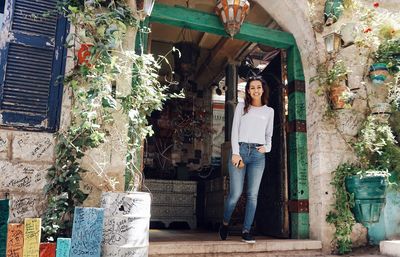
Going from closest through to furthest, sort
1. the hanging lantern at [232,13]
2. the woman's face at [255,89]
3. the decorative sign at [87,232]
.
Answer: the decorative sign at [87,232]
the woman's face at [255,89]
the hanging lantern at [232,13]

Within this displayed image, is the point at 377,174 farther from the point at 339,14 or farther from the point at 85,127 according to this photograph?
the point at 85,127

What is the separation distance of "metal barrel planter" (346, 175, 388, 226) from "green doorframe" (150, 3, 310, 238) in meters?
0.61

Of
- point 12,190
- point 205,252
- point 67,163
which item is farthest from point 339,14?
point 12,190

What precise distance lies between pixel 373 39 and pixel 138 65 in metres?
3.05

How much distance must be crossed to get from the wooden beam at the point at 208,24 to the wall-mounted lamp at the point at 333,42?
0.54 meters

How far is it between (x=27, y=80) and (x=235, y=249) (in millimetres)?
2599

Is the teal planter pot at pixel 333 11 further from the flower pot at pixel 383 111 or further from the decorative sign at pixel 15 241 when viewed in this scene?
the decorative sign at pixel 15 241

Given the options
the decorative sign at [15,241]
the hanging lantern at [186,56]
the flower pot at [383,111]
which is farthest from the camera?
the hanging lantern at [186,56]

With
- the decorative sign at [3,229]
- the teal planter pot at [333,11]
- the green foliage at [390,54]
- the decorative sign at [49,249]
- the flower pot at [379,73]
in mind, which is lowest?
the decorative sign at [49,249]

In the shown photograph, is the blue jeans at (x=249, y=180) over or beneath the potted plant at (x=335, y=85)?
beneath

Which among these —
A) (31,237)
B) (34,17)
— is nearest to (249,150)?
(31,237)

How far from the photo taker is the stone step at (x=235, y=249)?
11.0 ft

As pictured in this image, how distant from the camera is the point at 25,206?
313 centimetres

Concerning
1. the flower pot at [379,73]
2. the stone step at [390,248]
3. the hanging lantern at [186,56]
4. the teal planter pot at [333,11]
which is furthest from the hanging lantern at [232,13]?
the stone step at [390,248]
